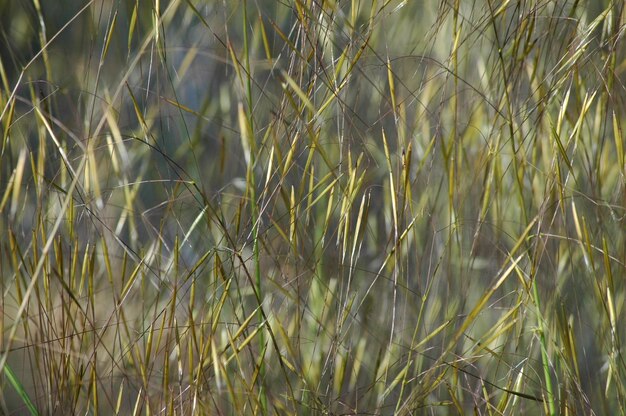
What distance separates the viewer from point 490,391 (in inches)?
39.8

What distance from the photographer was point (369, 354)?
1.14 meters

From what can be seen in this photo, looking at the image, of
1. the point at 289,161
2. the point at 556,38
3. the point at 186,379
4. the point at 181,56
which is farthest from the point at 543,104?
the point at 181,56

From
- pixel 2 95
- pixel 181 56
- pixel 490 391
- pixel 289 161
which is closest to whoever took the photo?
pixel 289 161

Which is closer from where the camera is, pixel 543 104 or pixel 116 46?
pixel 543 104

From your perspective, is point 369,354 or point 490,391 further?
point 369,354

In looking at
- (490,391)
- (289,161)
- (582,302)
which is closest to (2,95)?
(289,161)

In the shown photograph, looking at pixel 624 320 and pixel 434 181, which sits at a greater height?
pixel 434 181

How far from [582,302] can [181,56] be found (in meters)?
0.74

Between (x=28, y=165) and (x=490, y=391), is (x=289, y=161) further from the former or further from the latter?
(x=28, y=165)

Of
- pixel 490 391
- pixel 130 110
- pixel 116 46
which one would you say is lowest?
pixel 490 391

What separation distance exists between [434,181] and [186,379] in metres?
0.48

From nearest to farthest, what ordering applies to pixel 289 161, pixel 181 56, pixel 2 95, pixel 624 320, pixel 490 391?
pixel 289 161
pixel 2 95
pixel 490 391
pixel 624 320
pixel 181 56

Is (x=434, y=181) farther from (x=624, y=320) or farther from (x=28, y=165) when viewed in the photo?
(x=28, y=165)

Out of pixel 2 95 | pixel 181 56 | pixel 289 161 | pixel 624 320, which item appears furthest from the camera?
pixel 181 56
